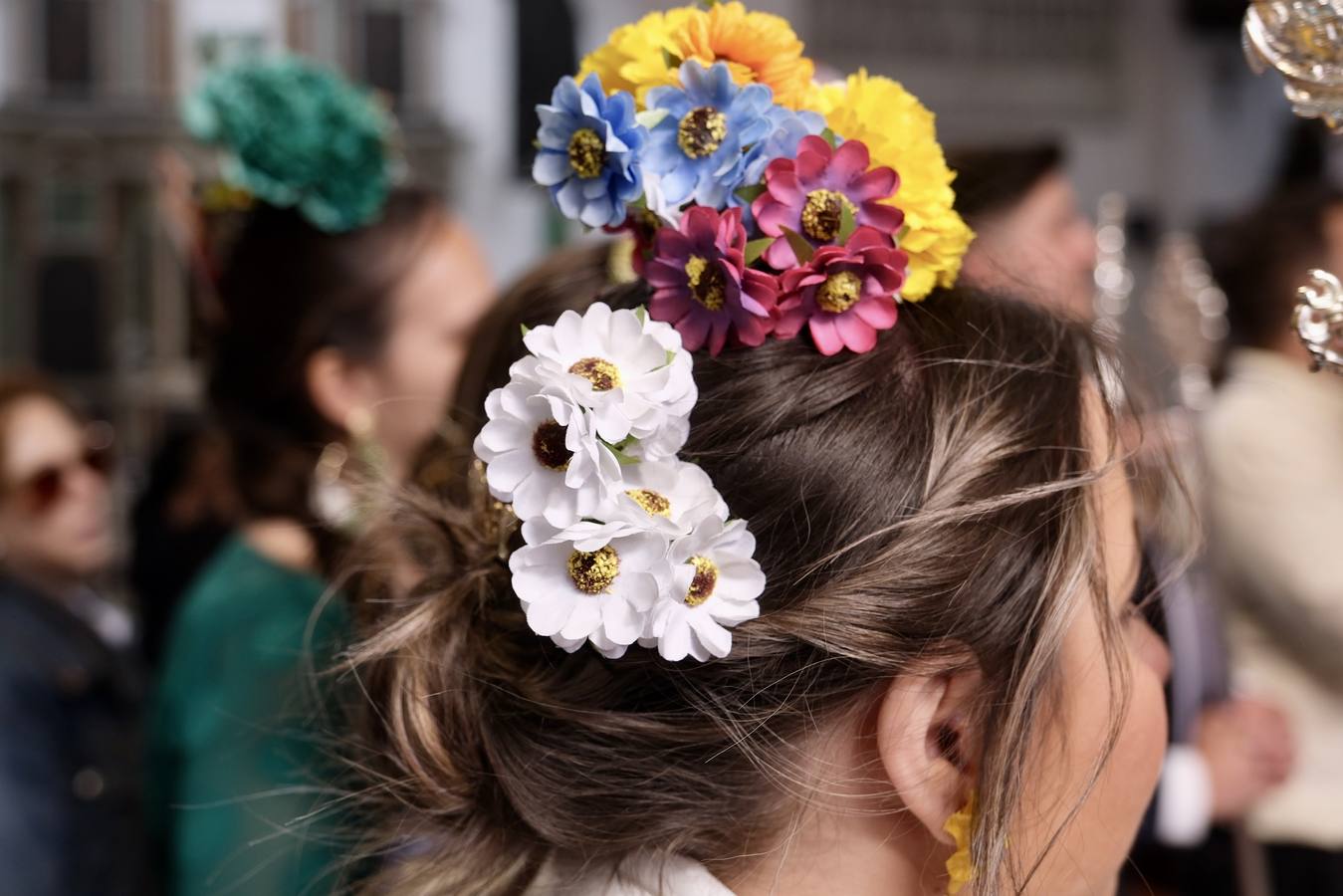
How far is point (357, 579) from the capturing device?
1.17 m

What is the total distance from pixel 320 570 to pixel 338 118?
0.64m

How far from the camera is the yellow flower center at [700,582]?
0.70m

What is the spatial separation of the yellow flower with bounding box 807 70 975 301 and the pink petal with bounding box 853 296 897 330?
35 millimetres

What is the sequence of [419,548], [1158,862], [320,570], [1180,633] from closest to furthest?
[419,548]
[320,570]
[1180,633]
[1158,862]

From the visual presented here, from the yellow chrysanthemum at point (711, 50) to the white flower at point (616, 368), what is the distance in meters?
0.17

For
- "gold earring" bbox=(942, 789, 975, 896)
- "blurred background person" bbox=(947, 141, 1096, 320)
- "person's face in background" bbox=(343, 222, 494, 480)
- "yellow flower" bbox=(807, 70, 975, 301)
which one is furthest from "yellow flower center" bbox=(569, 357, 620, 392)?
"blurred background person" bbox=(947, 141, 1096, 320)

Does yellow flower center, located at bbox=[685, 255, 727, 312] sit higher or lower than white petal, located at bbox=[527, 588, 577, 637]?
higher

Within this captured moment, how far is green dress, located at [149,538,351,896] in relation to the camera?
121 cm

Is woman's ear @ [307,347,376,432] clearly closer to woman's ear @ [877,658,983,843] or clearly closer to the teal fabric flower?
the teal fabric flower

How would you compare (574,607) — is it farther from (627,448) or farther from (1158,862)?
(1158,862)

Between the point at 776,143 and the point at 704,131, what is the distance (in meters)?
0.05

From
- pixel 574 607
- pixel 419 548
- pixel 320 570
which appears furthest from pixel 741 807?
pixel 320 570

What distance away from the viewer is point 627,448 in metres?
0.71

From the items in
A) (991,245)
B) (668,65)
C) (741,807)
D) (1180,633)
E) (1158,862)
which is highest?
(668,65)
